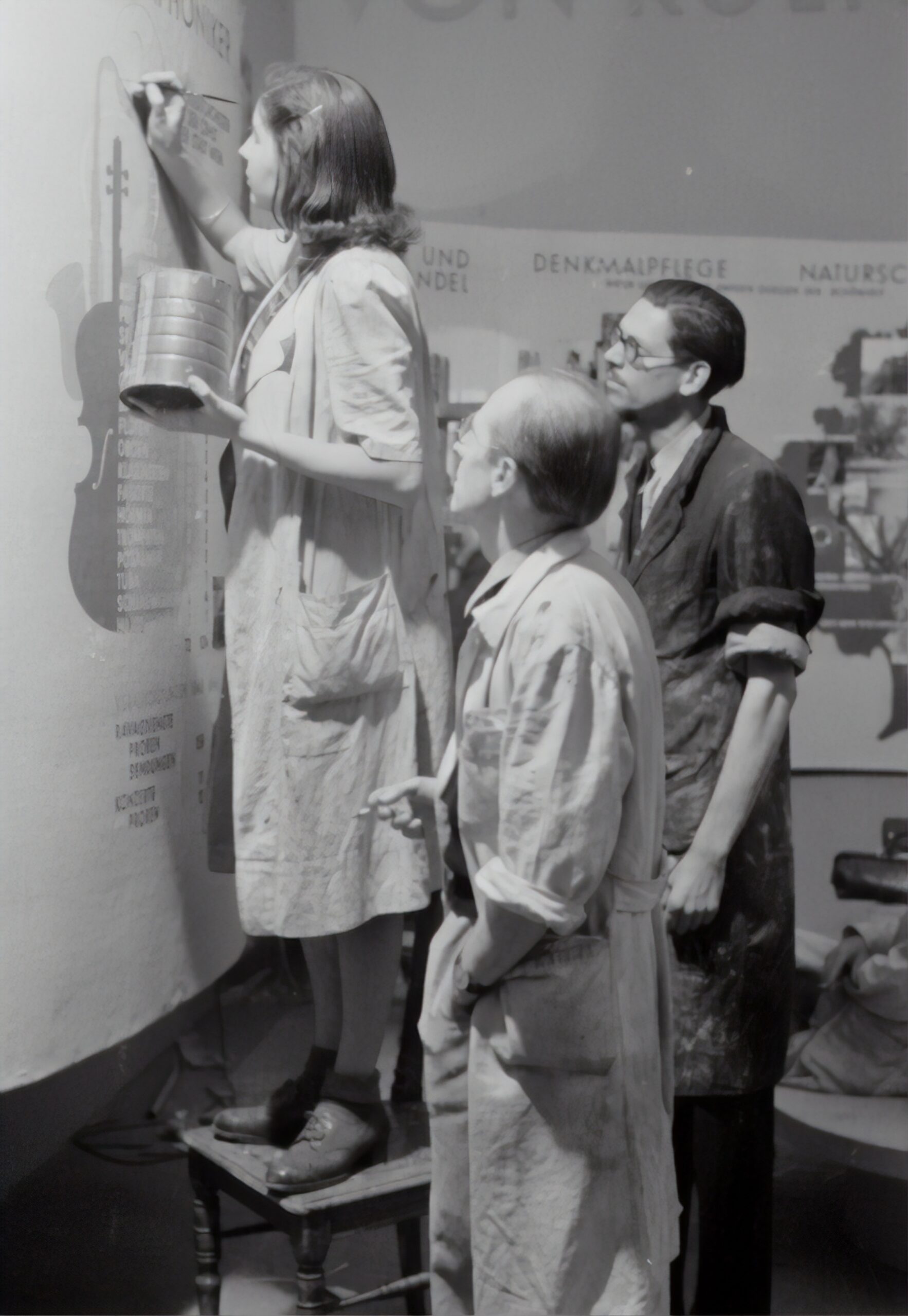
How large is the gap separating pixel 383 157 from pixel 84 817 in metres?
0.95

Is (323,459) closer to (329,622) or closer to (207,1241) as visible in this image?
(329,622)

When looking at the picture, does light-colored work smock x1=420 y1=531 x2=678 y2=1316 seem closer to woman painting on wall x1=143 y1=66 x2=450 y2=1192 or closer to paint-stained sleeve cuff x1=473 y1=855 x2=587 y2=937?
paint-stained sleeve cuff x1=473 y1=855 x2=587 y2=937

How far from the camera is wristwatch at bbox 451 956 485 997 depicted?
56.2 inches

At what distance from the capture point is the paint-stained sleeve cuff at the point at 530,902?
1323 millimetres

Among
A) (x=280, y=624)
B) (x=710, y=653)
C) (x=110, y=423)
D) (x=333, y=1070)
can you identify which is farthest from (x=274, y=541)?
(x=333, y=1070)

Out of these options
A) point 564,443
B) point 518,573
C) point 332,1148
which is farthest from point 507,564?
point 332,1148

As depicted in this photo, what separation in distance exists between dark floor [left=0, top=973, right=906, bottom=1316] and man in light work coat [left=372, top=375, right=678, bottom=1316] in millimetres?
341

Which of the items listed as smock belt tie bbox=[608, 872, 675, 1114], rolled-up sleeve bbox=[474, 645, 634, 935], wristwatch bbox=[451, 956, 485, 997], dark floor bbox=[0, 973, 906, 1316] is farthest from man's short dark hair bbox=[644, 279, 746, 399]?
dark floor bbox=[0, 973, 906, 1316]

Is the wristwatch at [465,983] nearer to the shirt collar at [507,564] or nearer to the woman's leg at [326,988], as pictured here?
the woman's leg at [326,988]

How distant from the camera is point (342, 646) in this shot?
1633 millimetres

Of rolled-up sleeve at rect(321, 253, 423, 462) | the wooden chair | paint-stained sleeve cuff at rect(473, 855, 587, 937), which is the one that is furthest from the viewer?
the wooden chair

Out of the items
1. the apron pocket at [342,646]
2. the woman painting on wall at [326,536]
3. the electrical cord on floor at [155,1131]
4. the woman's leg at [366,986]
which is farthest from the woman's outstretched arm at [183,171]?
the electrical cord on floor at [155,1131]

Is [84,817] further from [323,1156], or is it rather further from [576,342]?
[576,342]

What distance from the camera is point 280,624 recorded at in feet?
5.46
